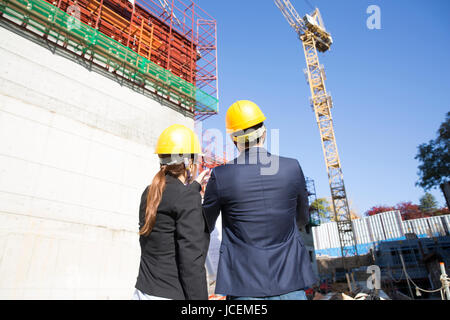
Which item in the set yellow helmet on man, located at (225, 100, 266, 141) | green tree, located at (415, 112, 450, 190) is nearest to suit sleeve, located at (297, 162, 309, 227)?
yellow helmet on man, located at (225, 100, 266, 141)

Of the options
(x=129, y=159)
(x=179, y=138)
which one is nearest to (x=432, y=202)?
(x=129, y=159)

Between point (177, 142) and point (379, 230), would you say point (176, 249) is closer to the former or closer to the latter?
point (177, 142)

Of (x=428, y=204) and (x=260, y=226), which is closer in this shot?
(x=260, y=226)

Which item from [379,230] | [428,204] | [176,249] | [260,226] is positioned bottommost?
[176,249]

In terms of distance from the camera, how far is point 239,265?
1688 millimetres

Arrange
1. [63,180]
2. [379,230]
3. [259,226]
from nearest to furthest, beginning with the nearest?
[259,226] < [63,180] < [379,230]

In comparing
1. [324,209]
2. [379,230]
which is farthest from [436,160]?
[324,209]

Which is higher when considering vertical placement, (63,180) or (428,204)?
(428,204)

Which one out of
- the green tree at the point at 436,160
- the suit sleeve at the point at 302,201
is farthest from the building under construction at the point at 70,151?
the green tree at the point at 436,160

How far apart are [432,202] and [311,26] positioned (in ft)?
130

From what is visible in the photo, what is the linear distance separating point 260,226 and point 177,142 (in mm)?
1278

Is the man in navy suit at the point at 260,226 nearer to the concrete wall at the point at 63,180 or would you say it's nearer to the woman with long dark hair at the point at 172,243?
the woman with long dark hair at the point at 172,243

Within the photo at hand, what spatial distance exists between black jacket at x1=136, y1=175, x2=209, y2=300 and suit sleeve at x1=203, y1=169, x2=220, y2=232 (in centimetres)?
7

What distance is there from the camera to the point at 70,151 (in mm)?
8766
